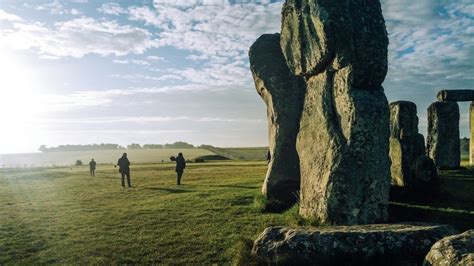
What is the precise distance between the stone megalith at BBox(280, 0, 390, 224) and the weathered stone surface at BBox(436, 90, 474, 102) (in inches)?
739

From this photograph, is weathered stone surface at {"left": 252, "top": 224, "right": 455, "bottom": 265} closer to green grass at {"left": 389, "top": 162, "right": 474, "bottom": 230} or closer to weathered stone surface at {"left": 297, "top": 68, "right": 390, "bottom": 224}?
weathered stone surface at {"left": 297, "top": 68, "right": 390, "bottom": 224}

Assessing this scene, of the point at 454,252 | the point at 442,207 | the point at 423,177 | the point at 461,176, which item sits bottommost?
the point at 442,207

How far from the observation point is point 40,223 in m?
18.0

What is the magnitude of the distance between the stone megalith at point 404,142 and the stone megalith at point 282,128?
4.24 m

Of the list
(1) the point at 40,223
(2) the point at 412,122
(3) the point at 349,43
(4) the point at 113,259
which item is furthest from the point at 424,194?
(1) the point at 40,223

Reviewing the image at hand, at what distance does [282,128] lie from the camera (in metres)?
18.9

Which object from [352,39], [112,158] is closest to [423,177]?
[352,39]

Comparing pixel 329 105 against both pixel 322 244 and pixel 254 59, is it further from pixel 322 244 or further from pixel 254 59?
pixel 254 59

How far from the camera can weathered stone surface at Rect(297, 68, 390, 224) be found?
1272cm

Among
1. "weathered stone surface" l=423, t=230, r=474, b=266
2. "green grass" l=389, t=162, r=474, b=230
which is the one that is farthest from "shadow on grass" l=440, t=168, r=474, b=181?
"weathered stone surface" l=423, t=230, r=474, b=266

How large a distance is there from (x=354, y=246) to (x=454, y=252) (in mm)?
2521

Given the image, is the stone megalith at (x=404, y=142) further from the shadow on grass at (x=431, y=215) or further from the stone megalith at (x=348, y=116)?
the stone megalith at (x=348, y=116)

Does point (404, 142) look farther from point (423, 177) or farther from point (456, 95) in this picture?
point (456, 95)

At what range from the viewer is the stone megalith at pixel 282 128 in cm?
1883
